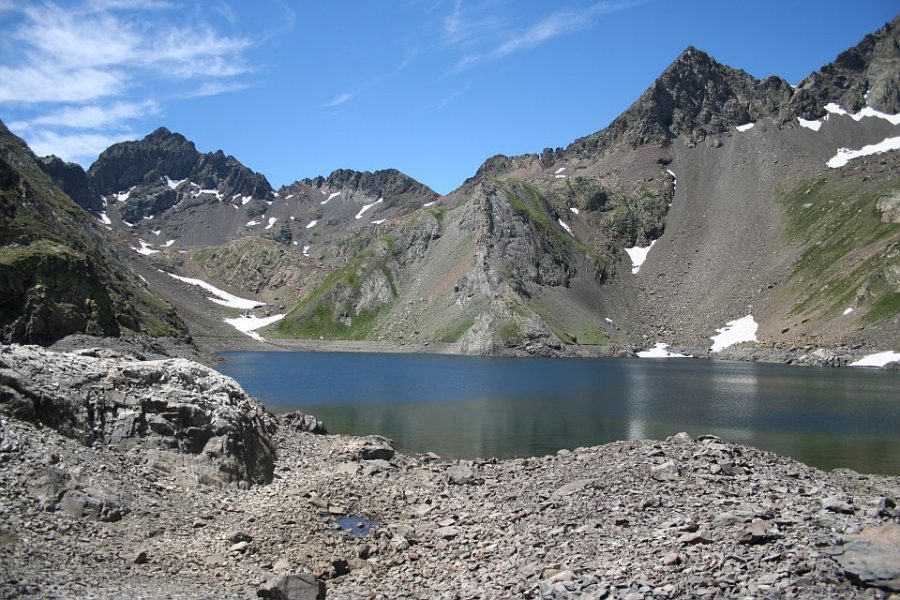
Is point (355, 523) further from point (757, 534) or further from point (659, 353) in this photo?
point (659, 353)

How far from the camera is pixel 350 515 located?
91.8 feet

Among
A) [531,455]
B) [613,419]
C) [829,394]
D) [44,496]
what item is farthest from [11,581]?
[829,394]

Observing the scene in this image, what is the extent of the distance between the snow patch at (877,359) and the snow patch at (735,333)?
127ft

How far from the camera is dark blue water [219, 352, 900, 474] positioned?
4928 cm

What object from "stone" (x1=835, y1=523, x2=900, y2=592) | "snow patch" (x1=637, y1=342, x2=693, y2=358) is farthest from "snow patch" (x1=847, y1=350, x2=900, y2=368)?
"stone" (x1=835, y1=523, x2=900, y2=592)

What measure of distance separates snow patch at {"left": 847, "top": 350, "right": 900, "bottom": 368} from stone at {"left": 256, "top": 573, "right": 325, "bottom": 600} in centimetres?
13780

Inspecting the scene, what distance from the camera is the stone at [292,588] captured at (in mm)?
18109

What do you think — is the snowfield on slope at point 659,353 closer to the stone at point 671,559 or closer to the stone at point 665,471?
the stone at point 665,471

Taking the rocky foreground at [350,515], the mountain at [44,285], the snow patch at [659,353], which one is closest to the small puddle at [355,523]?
the rocky foreground at [350,515]

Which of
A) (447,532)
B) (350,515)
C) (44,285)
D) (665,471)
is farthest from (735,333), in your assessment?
(447,532)

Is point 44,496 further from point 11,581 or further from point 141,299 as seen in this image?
point 141,299

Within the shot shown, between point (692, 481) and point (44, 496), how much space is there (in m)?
23.5

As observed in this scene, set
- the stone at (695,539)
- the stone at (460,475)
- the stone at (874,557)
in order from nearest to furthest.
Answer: the stone at (874,557)
the stone at (695,539)
the stone at (460,475)

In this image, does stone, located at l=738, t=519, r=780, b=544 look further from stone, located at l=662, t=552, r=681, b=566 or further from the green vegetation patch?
the green vegetation patch
